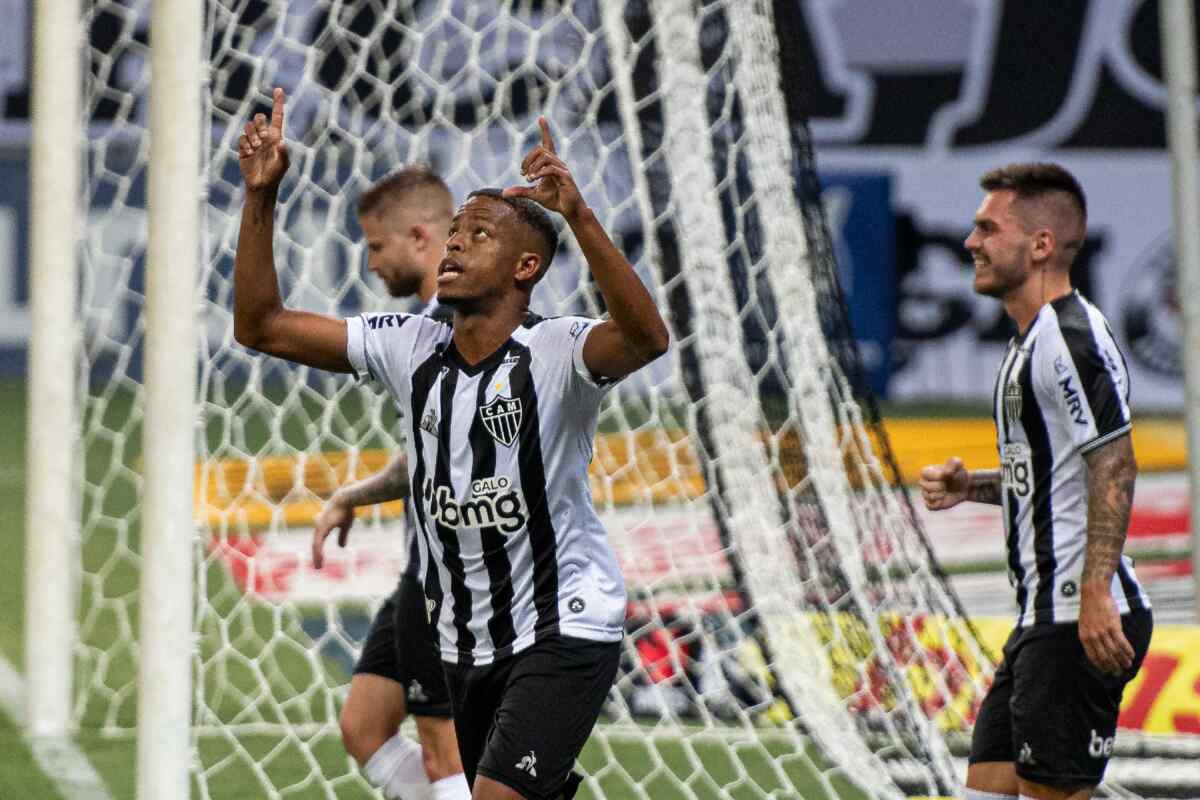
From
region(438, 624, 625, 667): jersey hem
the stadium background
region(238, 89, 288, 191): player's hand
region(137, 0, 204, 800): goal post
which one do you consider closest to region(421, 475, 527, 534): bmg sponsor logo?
region(438, 624, 625, 667): jersey hem

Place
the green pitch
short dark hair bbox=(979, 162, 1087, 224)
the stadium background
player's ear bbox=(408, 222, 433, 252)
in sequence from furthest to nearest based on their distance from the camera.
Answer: the stadium background < the green pitch < player's ear bbox=(408, 222, 433, 252) < short dark hair bbox=(979, 162, 1087, 224)

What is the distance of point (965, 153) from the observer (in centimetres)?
1581

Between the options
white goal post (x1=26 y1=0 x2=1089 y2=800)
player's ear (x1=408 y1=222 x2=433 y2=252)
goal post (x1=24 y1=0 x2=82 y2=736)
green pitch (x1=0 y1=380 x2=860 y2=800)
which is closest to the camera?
player's ear (x1=408 y1=222 x2=433 y2=252)

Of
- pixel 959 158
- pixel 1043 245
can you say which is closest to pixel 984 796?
pixel 1043 245

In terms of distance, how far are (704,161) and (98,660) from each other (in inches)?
111

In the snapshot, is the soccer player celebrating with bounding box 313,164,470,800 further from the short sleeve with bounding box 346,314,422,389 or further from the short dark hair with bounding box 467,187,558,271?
the short dark hair with bounding box 467,187,558,271

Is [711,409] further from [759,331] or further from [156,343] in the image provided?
[156,343]

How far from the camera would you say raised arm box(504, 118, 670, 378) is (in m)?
3.18

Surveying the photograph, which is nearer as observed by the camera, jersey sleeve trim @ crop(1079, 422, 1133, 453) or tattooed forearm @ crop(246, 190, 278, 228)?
tattooed forearm @ crop(246, 190, 278, 228)

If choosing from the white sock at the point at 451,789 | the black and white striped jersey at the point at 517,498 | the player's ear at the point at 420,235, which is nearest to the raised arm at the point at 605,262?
the black and white striped jersey at the point at 517,498

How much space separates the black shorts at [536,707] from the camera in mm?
3424

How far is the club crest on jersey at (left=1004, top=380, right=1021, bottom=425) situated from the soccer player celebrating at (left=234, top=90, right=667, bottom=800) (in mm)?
868

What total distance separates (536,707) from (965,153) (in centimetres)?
1302

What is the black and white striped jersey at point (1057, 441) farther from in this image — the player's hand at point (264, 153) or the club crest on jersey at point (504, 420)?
the player's hand at point (264, 153)
